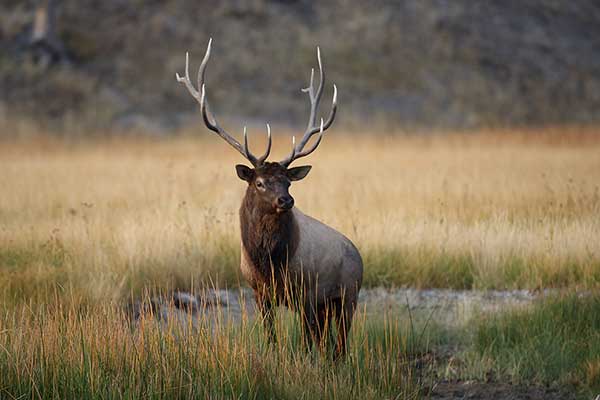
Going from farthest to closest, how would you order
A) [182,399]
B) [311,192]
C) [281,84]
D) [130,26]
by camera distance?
[130,26] → [281,84] → [311,192] → [182,399]

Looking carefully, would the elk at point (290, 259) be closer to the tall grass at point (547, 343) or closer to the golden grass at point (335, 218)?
the golden grass at point (335, 218)

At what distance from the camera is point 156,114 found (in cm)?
2336

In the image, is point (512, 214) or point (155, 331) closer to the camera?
point (155, 331)

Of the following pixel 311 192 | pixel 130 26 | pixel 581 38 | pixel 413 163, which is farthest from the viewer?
pixel 581 38

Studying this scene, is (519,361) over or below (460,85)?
below

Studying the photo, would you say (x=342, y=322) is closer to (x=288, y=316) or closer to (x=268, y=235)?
(x=288, y=316)

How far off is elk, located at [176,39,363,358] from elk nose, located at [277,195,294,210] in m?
0.05

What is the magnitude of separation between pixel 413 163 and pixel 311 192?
161 inches

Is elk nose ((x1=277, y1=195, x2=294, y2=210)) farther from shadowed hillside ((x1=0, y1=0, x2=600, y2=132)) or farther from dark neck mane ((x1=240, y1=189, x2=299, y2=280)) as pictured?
shadowed hillside ((x1=0, y1=0, x2=600, y2=132))

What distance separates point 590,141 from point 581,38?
12.3 m

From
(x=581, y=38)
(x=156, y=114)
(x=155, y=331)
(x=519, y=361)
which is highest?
(x=581, y=38)

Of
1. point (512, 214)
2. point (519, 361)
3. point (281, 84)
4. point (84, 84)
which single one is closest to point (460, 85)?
point (281, 84)

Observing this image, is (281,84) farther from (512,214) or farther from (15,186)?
(512,214)

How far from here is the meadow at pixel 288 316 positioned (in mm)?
5555
